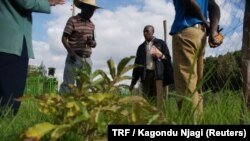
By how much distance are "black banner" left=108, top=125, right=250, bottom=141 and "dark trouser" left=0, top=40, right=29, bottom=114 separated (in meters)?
1.73

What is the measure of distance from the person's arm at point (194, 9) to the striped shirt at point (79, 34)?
2436mm

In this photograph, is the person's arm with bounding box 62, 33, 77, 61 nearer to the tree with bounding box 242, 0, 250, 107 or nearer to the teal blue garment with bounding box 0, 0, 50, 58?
the teal blue garment with bounding box 0, 0, 50, 58

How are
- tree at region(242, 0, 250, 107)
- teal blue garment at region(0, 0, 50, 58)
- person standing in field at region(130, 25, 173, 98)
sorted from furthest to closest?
1. person standing in field at region(130, 25, 173, 98)
2. teal blue garment at region(0, 0, 50, 58)
3. tree at region(242, 0, 250, 107)

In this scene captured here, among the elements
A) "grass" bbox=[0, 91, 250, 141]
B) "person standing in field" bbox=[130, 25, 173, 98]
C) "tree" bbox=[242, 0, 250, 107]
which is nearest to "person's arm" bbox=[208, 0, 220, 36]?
"grass" bbox=[0, 91, 250, 141]

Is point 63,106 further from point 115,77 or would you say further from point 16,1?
point 16,1

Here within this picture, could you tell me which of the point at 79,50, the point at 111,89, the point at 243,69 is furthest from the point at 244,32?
the point at 79,50

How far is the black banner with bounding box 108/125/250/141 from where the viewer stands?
153 centimetres

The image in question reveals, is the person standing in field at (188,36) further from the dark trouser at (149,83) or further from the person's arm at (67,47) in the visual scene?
the dark trouser at (149,83)

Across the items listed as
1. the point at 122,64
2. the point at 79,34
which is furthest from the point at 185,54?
the point at 79,34

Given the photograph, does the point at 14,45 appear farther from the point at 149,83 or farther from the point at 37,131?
the point at 149,83

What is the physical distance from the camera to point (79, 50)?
582 centimetres

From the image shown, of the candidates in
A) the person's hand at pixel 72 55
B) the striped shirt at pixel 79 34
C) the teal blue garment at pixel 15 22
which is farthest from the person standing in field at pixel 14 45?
the striped shirt at pixel 79 34

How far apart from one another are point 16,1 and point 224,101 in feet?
4.68

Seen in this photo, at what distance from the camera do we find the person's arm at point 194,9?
3.49 meters
